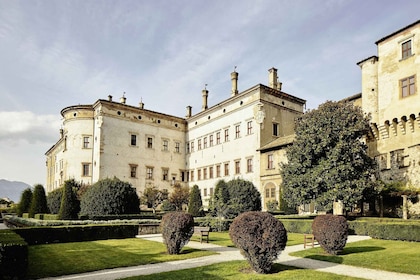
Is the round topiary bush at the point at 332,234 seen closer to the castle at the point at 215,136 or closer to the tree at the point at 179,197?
the castle at the point at 215,136

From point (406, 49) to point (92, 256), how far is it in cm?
2448

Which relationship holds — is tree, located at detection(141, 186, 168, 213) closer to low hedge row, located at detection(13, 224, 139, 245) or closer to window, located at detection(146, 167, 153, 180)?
window, located at detection(146, 167, 153, 180)

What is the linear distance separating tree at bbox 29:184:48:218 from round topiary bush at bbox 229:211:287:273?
951 inches

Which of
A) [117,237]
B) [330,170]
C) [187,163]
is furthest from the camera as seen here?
[187,163]

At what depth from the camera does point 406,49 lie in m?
24.8

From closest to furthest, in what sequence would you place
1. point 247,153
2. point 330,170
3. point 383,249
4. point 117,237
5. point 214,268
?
Answer: point 214,268 < point 383,249 < point 117,237 < point 330,170 < point 247,153

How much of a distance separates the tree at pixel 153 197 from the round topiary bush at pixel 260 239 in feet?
99.4

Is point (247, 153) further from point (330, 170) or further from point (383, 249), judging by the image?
point (383, 249)

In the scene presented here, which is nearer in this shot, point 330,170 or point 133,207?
point 330,170

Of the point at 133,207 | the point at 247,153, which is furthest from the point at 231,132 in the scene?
the point at 133,207

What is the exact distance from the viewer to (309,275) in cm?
954

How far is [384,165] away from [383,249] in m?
14.2

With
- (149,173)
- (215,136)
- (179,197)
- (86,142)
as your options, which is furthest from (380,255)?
(86,142)

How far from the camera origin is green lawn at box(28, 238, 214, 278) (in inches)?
419
